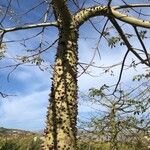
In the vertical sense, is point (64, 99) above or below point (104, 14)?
below

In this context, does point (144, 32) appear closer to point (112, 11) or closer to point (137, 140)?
point (112, 11)

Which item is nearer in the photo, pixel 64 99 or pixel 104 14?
pixel 64 99

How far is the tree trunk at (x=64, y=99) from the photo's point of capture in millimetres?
5309

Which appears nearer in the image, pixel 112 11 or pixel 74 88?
pixel 74 88

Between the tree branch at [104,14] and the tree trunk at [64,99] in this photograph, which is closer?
Answer: the tree trunk at [64,99]

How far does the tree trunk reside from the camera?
5309 mm

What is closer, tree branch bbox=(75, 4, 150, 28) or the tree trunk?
the tree trunk

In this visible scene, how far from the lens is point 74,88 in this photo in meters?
5.60

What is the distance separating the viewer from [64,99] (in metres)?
5.45

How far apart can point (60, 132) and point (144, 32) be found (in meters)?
3.20

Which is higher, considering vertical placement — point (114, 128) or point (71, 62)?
point (114, 128)

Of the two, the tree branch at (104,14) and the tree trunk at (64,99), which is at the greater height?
the tree branch at (104,14)

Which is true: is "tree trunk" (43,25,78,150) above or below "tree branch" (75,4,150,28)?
below

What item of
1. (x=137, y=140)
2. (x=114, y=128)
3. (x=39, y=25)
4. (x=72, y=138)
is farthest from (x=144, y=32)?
(x=114, y=128)
